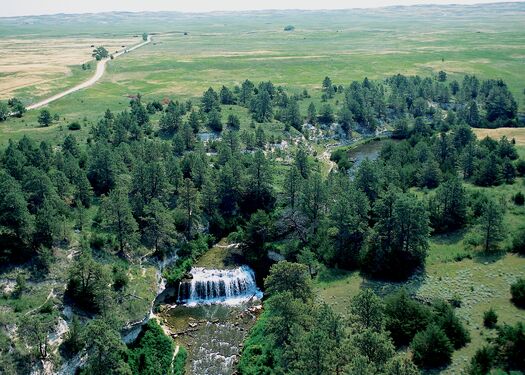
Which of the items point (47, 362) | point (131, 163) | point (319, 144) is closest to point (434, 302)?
point (47, 362)

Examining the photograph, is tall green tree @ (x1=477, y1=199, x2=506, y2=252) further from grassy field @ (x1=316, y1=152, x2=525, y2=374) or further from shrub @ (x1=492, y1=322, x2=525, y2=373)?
shrub @ (x1=492, y1=322, x2=525, y2=373)

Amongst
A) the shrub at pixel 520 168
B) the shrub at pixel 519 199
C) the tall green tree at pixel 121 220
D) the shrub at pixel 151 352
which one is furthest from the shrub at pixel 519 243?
the tall green tree at pixel 121 220

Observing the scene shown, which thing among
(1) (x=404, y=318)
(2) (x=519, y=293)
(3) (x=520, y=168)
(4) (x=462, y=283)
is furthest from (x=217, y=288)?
(3) (x=520, y=168)

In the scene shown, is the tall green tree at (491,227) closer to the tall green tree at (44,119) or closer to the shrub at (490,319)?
the shrub at (490,319)

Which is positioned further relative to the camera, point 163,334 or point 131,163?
point 131,163

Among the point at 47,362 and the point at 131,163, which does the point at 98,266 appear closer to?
the point at 47,362

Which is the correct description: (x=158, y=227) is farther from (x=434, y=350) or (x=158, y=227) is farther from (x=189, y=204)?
(x=434, y=350)

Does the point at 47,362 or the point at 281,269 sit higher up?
the point at 281,269
